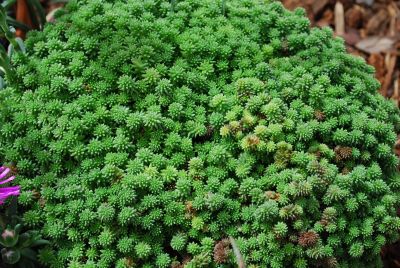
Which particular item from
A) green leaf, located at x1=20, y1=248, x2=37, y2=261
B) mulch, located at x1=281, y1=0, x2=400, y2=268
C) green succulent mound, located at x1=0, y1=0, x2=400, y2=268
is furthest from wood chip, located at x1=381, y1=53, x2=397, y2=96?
green leaf, located at x1=20, y1=248, x2=37, y2=261

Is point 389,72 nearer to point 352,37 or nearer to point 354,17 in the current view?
point 352,37

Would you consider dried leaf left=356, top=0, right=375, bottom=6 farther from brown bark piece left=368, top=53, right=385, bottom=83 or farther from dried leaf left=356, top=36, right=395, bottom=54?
brown bark piece left=368, top=53, right=385, bottom=83

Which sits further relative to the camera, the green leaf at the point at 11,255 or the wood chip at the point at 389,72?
the wood chip at the point at 389,72

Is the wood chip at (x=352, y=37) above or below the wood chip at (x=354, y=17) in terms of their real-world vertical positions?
below

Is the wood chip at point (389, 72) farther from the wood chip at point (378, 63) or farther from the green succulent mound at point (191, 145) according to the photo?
the green succulent mound at point (191, 145)

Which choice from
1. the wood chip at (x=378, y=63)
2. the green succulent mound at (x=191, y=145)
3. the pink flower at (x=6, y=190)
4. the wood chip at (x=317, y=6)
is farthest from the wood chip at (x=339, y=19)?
the pink flower at (x=6, y=190)
